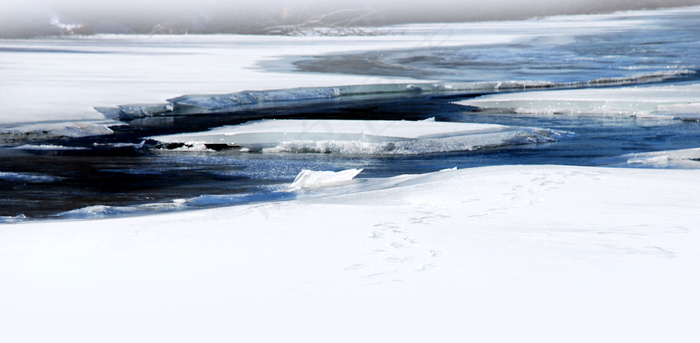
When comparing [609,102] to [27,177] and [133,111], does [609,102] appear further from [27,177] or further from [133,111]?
[27,177]

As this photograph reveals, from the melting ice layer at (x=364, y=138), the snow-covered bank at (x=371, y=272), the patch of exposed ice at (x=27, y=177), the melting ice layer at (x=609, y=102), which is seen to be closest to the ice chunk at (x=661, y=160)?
the melting ice layer at (x=364, y=138)

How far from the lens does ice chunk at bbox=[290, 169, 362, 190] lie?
215 inches

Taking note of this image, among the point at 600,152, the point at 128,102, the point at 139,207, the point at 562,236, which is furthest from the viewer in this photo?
the point at 128,102

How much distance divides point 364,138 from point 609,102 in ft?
13.5

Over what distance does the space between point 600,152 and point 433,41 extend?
18226 mm

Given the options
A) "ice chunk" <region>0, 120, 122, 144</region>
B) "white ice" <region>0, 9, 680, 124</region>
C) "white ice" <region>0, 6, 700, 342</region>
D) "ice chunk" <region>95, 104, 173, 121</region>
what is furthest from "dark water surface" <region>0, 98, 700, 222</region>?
"white ice" <region>0, 9, 680, 124</region>

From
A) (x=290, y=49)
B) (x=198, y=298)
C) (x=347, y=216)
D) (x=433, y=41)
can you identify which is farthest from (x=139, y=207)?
(x=433, y=41)

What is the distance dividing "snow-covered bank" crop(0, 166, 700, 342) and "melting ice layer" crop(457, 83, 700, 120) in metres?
6.11

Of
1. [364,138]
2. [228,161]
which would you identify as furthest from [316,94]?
[228,161]

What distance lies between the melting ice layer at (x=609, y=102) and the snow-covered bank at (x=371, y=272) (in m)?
6.11

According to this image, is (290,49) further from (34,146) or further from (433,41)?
(34,146)

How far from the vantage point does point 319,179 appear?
556cm

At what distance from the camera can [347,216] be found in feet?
12.4

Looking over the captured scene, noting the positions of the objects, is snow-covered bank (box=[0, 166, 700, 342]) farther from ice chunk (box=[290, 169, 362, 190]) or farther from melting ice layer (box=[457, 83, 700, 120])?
melting ice layer (box=[457, 83, 700, 120])
